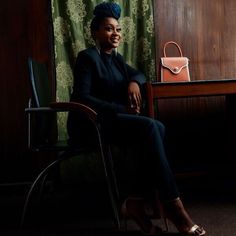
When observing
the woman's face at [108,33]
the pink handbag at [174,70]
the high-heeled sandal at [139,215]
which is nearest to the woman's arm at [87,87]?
the woman's face at [108,33]

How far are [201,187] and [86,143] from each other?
1.48 meters

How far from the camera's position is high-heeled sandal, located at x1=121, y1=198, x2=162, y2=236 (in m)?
2.08

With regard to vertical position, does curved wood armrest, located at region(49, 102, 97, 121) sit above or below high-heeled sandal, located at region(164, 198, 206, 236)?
above

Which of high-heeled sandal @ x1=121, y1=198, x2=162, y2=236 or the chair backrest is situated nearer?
high-heeled sandal @ x1=121, y1=198, x2=162, y2=236

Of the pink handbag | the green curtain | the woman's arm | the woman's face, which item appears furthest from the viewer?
the green curtain

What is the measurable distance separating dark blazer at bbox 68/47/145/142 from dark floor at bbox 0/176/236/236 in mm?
520

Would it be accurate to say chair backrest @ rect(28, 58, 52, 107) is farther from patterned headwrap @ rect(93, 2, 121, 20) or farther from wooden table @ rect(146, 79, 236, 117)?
wooden table @ rect(146, 79, 236, 117)

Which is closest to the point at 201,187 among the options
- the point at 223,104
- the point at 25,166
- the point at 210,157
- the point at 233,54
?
the point at 210,157

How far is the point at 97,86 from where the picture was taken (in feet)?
7.79

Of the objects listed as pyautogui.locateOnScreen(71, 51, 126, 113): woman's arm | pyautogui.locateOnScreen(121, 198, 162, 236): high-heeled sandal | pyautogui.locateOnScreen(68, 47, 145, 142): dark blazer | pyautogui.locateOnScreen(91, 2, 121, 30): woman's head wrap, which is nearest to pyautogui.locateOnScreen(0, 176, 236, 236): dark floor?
pyautogui.locateOnScreen(121, 198, 162, 236): high-heeled sandal

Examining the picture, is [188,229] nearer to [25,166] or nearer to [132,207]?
[132,207]

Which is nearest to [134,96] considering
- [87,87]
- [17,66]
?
[87,87]

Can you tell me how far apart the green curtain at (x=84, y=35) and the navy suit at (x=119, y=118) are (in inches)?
36.5

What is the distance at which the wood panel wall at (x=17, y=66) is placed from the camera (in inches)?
136
